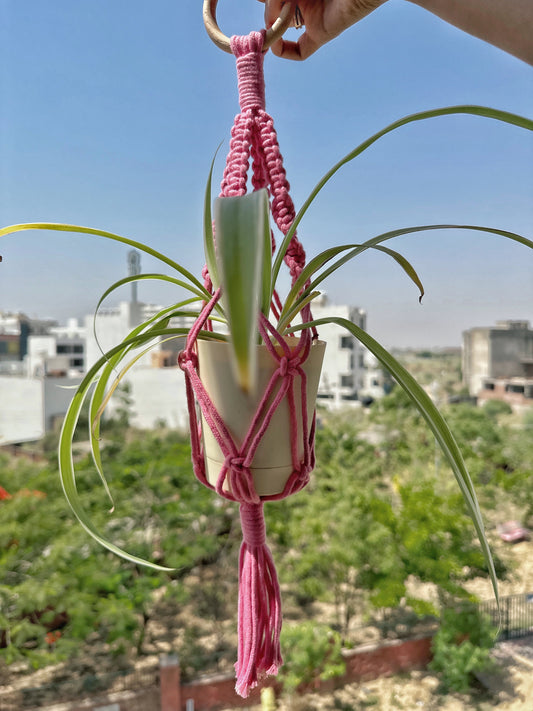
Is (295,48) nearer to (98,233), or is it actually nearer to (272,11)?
(272,11)

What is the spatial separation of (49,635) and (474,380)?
9080 mm

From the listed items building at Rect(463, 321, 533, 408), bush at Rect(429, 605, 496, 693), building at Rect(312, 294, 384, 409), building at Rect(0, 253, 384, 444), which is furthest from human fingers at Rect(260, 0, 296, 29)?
building at Rect(463, 321, 533, 408)

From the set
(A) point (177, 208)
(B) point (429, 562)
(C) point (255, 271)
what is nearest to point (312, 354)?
(C) point (255, 271)

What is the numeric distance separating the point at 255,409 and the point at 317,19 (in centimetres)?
32

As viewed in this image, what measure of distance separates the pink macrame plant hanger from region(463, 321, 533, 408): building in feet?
33.0

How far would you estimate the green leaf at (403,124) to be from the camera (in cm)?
27

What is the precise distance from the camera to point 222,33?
1.18 feet

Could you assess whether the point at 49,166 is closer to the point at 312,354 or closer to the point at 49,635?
the point at 49,635

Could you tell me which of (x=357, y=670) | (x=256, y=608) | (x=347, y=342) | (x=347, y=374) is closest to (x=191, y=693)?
(x=357, y=670)

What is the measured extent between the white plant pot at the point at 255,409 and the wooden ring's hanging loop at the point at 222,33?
21cm

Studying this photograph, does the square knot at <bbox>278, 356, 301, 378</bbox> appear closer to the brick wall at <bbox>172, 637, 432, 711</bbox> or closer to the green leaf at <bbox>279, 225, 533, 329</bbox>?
the green leaf at <bbox>279, 225, 533, 329</bbox>

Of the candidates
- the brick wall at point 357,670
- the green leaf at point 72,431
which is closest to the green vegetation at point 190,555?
the brick wall at point 357,670

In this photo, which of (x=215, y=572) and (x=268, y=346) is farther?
(x=215, y=572)

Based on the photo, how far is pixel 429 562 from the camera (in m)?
2.90
